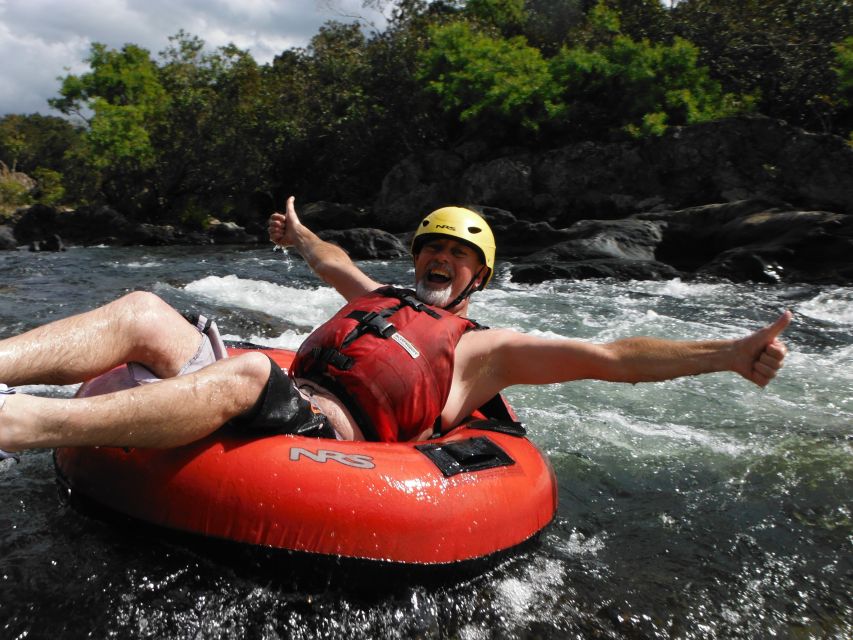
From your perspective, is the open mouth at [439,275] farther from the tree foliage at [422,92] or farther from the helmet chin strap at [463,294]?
the tree foliage at [422,92]

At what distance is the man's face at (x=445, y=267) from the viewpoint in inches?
140

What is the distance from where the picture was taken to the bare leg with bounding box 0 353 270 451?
204 centimetres

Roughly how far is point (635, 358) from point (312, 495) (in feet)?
4.33

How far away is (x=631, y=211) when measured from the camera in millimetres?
18547

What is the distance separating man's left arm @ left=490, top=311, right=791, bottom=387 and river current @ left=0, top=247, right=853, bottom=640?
668 millimetres

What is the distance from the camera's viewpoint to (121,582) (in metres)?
2.37

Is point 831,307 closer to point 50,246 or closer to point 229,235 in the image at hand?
point 50,246

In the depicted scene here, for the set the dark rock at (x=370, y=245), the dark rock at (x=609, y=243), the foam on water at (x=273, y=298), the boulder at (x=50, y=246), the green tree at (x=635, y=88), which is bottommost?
the boulder at (x=50, y=246)

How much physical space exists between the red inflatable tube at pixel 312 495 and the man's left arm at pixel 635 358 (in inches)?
22.5

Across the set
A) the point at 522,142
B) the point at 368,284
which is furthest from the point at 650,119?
the point at 368,284

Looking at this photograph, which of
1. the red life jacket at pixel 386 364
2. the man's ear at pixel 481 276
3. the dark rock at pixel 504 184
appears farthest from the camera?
the dark rock at pixel 504 184

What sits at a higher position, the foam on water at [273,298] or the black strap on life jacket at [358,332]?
the black strap on life jacket at [358,332]

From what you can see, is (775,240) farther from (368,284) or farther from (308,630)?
(308,630)

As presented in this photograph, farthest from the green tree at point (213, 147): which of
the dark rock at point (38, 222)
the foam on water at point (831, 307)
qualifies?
the foam on water at point (831, 307)
